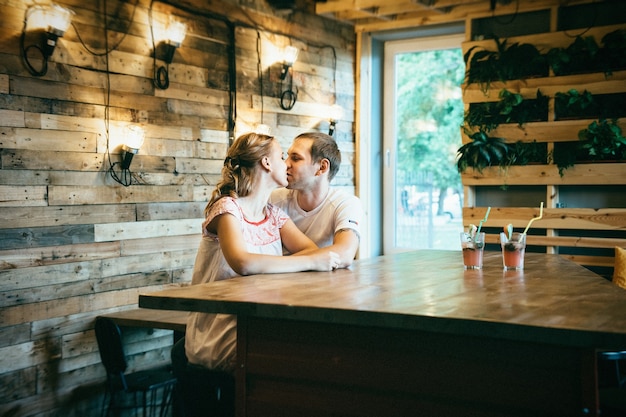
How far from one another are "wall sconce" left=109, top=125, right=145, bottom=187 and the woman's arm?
1.52 meters

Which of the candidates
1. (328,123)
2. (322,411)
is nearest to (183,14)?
(328,123)

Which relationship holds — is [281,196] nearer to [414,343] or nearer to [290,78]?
[414,343]

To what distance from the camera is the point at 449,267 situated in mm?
2979

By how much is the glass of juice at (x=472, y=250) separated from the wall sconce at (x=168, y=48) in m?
2.28

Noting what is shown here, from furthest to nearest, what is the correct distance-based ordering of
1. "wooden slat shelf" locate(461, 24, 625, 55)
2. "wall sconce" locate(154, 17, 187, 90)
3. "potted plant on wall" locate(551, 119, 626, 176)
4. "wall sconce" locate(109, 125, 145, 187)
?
"wooden slat shelf" locate(461, 24, 625, 55)
"potted plant on wall" locate(551, 119, 626, 176)
"wall sconce" locate(154, 17, 187, 90)
"wall sconce" locate(109, 125, 145, 187)

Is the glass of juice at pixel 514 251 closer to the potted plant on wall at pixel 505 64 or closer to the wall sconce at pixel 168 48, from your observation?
the wall sconce at pixel 168 48

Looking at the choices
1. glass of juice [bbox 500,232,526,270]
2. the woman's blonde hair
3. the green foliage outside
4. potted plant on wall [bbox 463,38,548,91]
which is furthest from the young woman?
the green foliage outside

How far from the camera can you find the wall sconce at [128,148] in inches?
155

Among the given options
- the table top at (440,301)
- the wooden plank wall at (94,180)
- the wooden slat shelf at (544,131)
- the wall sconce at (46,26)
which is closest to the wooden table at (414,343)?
the table top at (440,301)

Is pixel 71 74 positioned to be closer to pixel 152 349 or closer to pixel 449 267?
pixel 152 349

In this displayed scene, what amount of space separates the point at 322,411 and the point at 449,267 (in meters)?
1.16

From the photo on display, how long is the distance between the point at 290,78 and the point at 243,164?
2634 mm

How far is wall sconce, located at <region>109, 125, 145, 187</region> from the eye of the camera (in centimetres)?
394

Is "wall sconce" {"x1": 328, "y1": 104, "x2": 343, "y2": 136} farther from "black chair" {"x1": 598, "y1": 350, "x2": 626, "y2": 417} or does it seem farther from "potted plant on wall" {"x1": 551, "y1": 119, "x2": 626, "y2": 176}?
"black chair" {"x1": 598, "y1": 350, "x2": 626, "y2": 417}
